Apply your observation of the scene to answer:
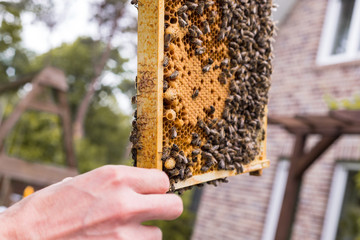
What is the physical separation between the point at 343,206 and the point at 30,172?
5.58 meters

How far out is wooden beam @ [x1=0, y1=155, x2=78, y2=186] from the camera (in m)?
5.61

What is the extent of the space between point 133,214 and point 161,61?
0.57 metres

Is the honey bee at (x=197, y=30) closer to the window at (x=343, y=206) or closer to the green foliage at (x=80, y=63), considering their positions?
the window at (x=343, y=206)

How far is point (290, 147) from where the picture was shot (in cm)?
770

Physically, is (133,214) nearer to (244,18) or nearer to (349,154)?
(244,18)

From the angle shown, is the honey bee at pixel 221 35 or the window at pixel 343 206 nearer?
the honey bee at pixel 221 35

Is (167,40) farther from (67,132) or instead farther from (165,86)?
(67,132)

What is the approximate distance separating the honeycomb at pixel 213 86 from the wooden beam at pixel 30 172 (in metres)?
4.42

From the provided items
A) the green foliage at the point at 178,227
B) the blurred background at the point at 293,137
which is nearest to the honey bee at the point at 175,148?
the blurred background at the point at 293,137

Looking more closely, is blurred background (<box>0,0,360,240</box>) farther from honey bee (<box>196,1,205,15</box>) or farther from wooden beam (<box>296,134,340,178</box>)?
honey bee (<box>196,1,205,15</box>)

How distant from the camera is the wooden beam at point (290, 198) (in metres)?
5.73

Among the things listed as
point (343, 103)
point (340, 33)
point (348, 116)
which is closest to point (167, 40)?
point (348, 116)

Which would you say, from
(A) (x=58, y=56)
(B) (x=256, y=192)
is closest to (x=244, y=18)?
(B) (x=256, y=192)

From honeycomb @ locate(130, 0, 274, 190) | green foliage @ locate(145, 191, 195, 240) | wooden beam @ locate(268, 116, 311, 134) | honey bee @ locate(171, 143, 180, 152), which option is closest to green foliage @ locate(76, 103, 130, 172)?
green foliage @ locate(145, 191, 195, 240)
